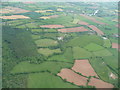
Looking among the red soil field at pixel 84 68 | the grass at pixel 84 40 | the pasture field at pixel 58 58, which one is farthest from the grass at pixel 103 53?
the pasture field at pixel 58 58

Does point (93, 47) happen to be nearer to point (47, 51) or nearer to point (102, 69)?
point (102, 69)

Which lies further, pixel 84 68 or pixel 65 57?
pixel 65 57

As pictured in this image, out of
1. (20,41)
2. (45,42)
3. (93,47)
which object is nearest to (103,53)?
(93,47)

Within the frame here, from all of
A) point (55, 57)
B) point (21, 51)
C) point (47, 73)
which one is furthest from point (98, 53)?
point (21, 51)

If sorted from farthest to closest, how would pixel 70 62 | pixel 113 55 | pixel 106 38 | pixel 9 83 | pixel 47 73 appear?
pixel 106 38 < pixel 113 55 < pixel 70 62 < pixel 47 73 < pixel 9 83

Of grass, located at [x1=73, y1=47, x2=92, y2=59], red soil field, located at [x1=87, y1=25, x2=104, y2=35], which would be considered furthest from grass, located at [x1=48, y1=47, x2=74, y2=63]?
red soil field, located at [x1=87, y1=25, x2=104, y2=35]

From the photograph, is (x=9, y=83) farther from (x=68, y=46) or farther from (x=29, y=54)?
(x=68, y=46)
